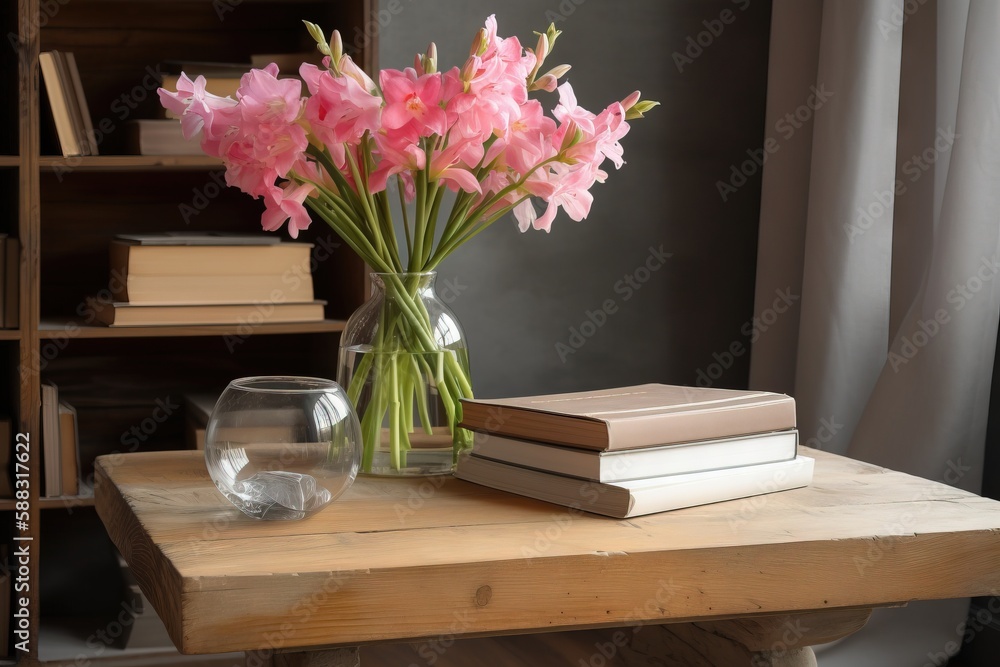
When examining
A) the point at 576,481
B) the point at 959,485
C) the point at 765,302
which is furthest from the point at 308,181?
the point at 765,302

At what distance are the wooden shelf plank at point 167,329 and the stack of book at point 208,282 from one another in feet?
0.04

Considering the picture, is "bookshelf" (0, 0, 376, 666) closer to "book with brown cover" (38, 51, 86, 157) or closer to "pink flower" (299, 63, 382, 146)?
"book with brown cover" (38, 51, 86, 157)

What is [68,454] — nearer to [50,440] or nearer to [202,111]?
[50,440]

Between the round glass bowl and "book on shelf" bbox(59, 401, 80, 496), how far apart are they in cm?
122

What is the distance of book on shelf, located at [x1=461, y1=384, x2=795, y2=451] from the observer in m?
1.01

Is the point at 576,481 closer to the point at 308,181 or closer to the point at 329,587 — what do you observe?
the point at 329,587

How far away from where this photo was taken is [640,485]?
101 cm

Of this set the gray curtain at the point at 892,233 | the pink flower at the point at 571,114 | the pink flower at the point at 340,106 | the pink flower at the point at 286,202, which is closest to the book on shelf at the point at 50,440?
the pink flower at the point at 286,202

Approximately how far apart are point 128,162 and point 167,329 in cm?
31

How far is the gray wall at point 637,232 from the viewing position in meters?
2.36

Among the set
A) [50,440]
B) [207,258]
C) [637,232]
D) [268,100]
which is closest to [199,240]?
[207,258]

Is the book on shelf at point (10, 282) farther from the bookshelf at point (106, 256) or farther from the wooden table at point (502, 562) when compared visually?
the wooden table at point (502, 562)

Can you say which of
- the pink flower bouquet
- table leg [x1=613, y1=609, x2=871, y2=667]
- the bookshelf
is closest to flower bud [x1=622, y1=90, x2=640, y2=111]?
the pink flower bouquet

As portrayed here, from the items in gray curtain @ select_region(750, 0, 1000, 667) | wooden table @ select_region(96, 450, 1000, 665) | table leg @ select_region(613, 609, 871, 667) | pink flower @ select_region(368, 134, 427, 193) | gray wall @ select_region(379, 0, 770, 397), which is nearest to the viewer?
wooden table @ select_region(96, 450, 1000, 665)
